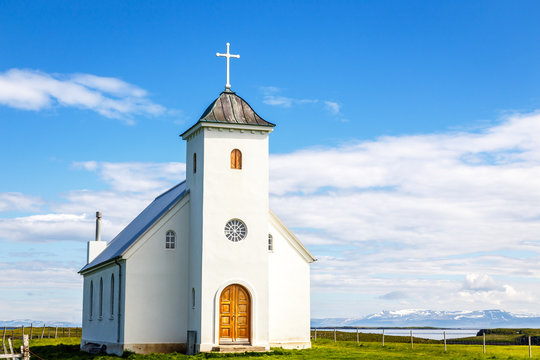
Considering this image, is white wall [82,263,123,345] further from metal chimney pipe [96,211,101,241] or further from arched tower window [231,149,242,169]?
arched tower window [231,149,242,169]

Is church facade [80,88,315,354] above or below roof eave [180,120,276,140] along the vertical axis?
below

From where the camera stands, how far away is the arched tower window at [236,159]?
118 feet

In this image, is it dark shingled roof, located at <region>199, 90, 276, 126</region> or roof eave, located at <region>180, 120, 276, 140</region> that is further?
dark shingled roof, located at <region>199, 90, 276, 126</region>

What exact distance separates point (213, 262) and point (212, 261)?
75 mm

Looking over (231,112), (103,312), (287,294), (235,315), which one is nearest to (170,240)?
(235,315)

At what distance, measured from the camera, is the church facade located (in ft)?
114

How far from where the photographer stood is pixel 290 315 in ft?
125

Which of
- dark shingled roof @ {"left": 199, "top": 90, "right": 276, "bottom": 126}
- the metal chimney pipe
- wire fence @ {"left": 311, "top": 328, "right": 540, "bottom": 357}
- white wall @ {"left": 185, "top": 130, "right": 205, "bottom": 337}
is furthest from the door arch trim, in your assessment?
the metal chimney pipe

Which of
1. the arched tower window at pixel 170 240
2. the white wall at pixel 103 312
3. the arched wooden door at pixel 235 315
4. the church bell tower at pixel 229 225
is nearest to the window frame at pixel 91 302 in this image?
the white wall at pixel 103 312

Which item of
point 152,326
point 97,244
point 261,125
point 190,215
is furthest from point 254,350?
point 97,244

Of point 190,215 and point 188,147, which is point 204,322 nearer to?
point 190,215

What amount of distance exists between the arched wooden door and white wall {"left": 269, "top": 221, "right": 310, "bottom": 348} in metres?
2.70

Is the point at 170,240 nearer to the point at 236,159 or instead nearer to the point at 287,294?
the point at 236,159

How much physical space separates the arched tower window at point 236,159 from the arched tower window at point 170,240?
463 centimetres
